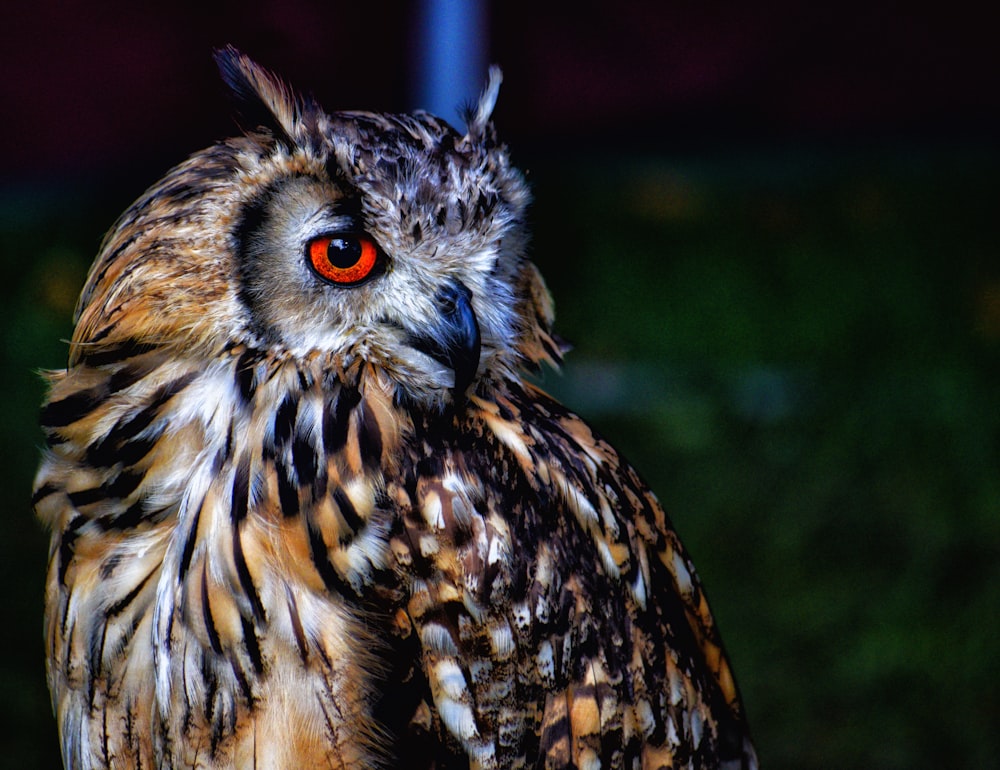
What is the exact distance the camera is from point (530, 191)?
5.18 feet

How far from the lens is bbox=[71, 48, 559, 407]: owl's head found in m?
1.36

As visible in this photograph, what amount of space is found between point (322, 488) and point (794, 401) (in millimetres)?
2853

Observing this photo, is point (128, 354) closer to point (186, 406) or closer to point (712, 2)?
point (186, 406)

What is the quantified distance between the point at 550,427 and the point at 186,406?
1.72 feet

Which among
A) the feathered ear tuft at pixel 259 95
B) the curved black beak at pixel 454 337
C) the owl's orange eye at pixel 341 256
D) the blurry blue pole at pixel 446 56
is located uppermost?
the blurry blue pole at pixel 446 56

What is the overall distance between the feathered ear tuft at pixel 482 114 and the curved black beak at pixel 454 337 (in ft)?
0.70

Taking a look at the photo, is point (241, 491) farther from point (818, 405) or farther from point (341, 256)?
point (818, 405)

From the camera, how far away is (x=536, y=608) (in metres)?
1.42

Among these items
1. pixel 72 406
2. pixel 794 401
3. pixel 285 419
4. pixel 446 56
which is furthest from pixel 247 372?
pixel 794 401

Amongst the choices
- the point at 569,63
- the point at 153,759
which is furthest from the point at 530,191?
the point at 569,63

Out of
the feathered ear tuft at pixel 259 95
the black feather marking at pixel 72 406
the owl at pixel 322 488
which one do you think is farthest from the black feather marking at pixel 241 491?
the feathered ear tuft at pixel 259 95

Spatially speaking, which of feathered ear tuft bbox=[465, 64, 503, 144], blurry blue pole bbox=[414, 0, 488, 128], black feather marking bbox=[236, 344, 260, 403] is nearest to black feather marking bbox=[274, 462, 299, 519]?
black feather marking bbox=[236, 344, 260, 403]

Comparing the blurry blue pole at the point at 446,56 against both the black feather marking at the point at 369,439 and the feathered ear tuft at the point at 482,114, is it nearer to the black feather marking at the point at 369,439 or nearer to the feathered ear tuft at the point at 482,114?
the feathered ear tuft at the point at 482,114

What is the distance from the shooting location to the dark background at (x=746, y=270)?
2949 mm
